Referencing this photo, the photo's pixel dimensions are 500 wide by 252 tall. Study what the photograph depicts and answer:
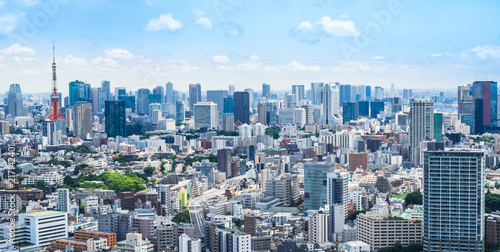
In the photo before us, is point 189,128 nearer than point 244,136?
No

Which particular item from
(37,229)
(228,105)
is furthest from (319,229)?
(228,105)

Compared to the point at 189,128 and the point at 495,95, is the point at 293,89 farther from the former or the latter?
the point at 495,95

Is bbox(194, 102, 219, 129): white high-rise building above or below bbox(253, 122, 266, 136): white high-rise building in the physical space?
above

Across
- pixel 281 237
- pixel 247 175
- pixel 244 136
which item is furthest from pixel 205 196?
pixel 244 136

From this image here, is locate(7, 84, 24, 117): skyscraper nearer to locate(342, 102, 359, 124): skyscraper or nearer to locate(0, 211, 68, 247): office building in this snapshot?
locate(342, 102, 359, 124): skyscraper

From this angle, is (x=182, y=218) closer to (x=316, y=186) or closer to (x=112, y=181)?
(x=316, y=186)

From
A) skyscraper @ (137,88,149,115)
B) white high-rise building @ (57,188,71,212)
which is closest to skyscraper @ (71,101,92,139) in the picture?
skyscraper @ (137,88,149,115)

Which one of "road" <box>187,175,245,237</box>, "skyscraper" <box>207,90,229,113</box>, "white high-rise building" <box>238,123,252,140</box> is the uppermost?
"skyscraper" <box>207,90,229,113</box>
